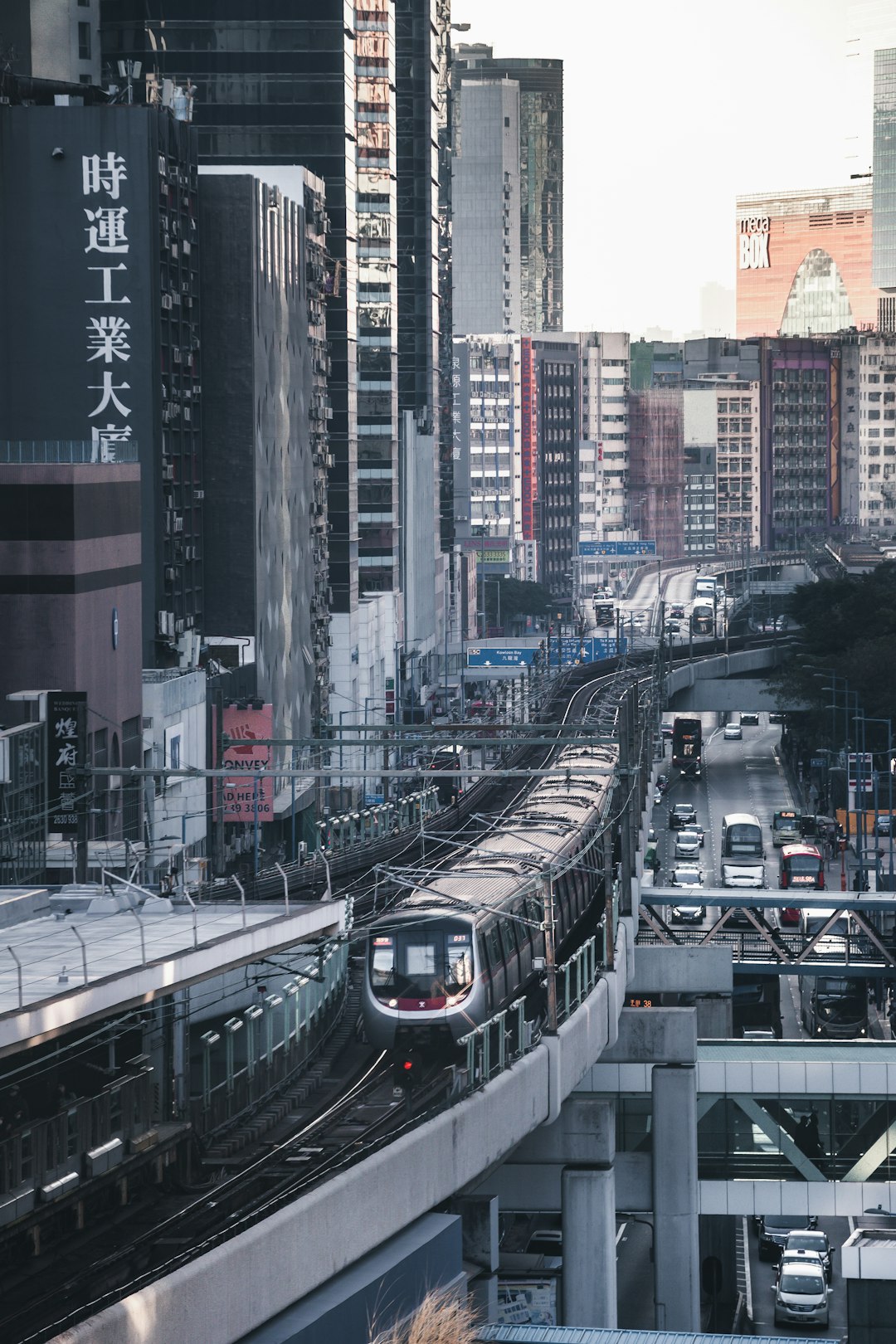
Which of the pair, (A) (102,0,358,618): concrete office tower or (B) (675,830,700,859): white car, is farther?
(A) (102,0,358,618): concrete office tower

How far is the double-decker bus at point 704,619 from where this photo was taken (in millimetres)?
167000

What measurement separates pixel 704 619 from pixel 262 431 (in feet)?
272

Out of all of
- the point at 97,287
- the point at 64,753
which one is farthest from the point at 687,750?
the point at 64,753

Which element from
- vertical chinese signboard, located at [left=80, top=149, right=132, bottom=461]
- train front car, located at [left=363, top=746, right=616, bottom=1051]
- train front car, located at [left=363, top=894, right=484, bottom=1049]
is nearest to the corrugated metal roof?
train front car, located at [left=363, top=746, right=616, bottom=1051]

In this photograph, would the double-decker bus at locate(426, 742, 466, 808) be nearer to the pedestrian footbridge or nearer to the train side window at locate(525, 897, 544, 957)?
the pedestrian footbridge

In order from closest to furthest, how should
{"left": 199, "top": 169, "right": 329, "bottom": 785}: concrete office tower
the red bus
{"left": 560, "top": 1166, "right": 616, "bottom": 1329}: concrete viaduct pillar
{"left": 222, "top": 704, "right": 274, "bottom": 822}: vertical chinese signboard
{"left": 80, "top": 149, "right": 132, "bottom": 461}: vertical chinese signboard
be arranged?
{"left": 560, "top": 1166, "right": 616, "bottom": 1329}: concrete viaduct pillar, {"left": 80, "top": 149, "right": 132, "bottom": 461}: vertical chinese signboard, {"left": 222, "top": 704, "right": 274, "bottom": 822}: vertical chinese signboard, the red bus, {"left": 199, "top": 169, "right": 329, "bottom": 785}: concrete office tower

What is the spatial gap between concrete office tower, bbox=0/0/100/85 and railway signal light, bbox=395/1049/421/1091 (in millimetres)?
66249

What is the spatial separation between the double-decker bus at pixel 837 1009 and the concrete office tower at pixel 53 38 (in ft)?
170

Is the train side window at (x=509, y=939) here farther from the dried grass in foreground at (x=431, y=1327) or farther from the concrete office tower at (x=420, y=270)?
the concrete office tower at (x=420, y=270)

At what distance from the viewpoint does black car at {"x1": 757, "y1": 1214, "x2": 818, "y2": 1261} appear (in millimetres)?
52469

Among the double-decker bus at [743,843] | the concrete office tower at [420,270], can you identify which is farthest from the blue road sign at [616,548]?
the double-decker bus at [743,843]

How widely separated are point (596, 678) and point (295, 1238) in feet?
293

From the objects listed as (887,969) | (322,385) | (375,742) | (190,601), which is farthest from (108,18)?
(375,742)

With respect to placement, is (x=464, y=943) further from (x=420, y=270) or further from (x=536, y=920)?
(x=420, y=270)
